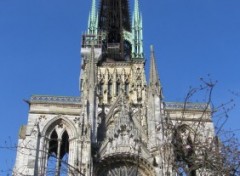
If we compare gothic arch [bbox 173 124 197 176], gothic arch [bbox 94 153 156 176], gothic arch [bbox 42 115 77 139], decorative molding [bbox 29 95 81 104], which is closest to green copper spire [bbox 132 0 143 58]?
decorative molding [bbox 29 95 81 104]

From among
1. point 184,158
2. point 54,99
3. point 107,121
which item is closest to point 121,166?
point 107,121

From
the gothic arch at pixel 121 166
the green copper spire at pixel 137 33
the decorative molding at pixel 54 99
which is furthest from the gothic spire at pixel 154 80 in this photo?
the green copper spire at pixel 137 33

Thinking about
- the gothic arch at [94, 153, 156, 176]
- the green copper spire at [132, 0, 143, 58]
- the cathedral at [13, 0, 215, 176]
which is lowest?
the gothic arch at [94, 153, 156, 176]

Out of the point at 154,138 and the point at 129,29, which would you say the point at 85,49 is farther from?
the point at 154,138

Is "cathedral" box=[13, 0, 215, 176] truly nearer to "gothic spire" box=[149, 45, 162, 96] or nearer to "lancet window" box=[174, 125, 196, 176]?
"gothic spire" box=[149, 45, 162, 96]

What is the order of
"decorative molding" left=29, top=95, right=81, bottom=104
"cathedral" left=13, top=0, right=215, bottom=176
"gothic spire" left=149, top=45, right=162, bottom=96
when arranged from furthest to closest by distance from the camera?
"decorative molding" left=29, top=95, right=81, bottom=104 → "gothic spire" left=149, top=45, right=162, bottom=96 → "cathedral" left=13, top=0, right=215, bottom=176

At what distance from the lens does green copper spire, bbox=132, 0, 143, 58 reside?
3356 centimetres

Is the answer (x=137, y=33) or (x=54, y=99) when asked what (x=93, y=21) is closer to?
(x=137, y=33)

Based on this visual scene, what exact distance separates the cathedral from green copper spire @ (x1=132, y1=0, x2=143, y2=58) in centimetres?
15

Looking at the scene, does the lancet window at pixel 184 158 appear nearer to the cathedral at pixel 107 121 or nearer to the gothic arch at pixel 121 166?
the cathedral at pixel 107 121

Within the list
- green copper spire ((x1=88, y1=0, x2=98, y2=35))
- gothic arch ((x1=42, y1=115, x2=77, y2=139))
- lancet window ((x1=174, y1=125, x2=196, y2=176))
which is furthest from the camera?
green copper spire ((x1=88, y1=0, x2=98, y2=35))

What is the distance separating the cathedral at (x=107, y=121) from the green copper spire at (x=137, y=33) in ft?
0.49

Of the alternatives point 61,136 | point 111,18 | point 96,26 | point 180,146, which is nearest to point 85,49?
point 96,26

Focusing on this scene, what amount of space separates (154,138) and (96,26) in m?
14.2
